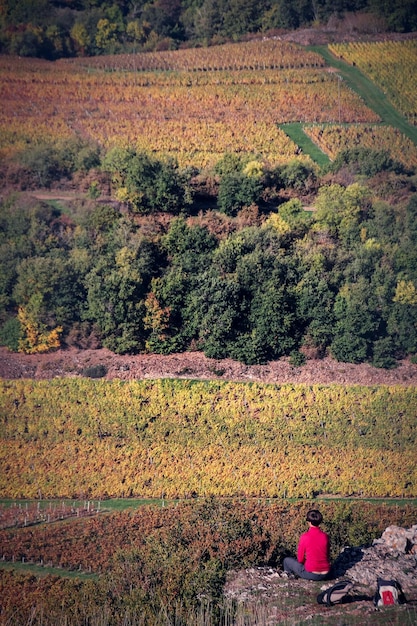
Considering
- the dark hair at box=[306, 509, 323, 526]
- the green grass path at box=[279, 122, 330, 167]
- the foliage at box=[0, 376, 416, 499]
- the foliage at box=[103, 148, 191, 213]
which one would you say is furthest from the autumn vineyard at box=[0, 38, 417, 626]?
the dark hair at box=[306, 509, 323, 526]

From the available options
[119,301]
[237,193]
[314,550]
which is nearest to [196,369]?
[119,301]

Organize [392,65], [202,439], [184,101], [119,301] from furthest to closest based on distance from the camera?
[184,101] → [392,65] → [119,301] → [202,439]

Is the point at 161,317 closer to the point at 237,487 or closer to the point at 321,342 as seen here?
the point at 321,342

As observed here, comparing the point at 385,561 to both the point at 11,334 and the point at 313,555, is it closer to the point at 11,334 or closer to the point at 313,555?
the point at 313,555

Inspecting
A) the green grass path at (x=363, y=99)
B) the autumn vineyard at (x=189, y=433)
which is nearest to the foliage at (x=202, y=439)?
the autumn vineyard at (x=189, y=433)

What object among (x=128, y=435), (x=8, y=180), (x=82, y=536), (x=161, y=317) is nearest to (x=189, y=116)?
(x=8, y=180)

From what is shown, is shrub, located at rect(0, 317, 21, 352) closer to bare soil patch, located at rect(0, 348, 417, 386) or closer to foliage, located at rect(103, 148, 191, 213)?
bare soil patch, located at rect(0, 348, 417, 386)

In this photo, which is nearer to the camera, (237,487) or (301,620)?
(301,620)
